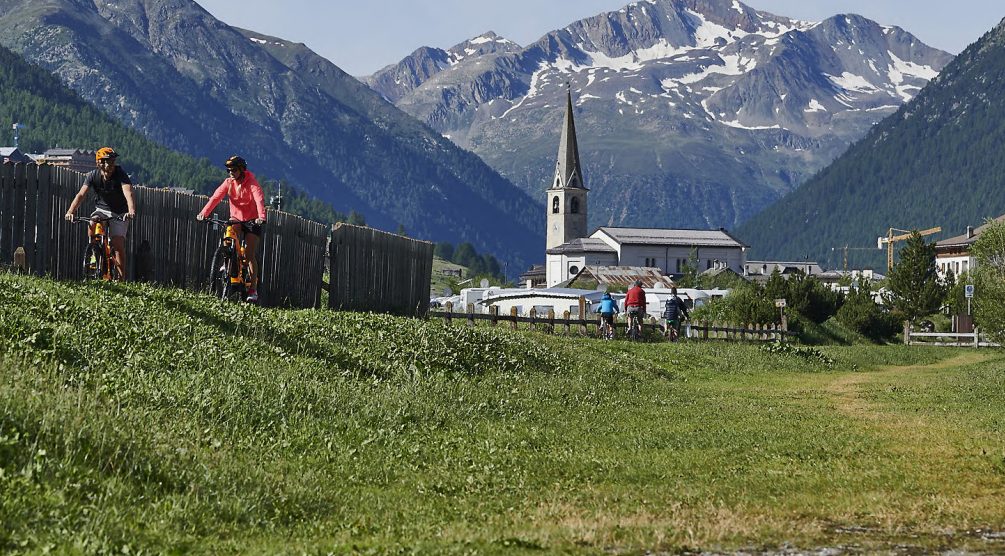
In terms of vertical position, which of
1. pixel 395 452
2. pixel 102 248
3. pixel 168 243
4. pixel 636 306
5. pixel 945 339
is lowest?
pixel 395 452

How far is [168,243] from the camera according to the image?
2339cm

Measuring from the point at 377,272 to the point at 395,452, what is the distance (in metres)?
20.4

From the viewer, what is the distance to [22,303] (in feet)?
48.4

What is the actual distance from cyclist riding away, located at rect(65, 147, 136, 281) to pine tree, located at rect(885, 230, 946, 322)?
6866 cm

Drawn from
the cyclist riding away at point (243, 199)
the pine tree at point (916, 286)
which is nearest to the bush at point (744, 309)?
the pine tree at point (916, 286)

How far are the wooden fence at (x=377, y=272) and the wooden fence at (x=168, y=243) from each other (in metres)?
0.05

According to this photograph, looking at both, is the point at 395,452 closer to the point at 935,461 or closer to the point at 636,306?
the point at 935,461

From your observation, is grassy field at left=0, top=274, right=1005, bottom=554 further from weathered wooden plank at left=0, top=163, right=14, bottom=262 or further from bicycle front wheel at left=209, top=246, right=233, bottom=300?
weathered wooden plank at left=0, top=163, right=14, bottom=262

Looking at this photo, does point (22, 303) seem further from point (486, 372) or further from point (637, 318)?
point (637, 318)

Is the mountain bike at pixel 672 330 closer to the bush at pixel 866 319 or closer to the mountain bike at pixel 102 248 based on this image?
the mountain bike at pixel 102 248

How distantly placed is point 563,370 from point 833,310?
52.2 meters

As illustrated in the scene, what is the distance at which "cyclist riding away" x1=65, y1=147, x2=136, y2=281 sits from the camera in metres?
19.7

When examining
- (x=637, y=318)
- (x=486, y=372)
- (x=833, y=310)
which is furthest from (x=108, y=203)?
(x=833, y=310)

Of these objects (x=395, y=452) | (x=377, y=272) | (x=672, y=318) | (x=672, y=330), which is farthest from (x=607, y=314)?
(x=395, y=452)
